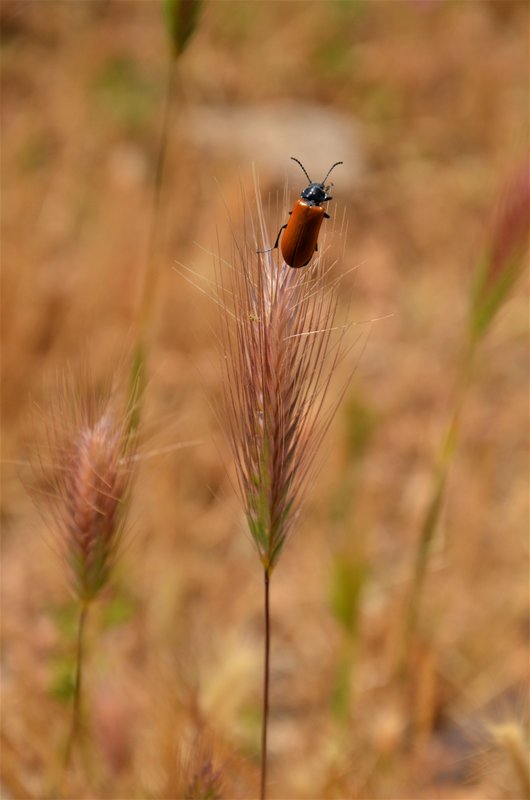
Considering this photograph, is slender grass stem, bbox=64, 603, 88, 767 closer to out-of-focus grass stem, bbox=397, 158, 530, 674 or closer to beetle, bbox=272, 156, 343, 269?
beetle, bbox=272, 156, 343, 269

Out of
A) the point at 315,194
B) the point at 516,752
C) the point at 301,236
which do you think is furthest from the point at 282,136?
the point at 516,752

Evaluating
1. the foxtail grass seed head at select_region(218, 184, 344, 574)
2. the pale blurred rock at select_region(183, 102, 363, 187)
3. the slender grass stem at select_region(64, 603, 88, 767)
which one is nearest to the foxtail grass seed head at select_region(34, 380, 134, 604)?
the slender grass stem at select_region(64, 603, 88, 767)

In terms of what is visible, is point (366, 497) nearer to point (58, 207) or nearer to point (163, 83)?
point (58, 207)

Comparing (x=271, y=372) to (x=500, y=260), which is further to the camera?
(x=500, y=260)

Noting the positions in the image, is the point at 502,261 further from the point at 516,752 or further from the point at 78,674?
the point at 78,674

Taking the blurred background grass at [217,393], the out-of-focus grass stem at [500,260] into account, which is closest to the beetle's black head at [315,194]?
the blurred background grass at [217,393]

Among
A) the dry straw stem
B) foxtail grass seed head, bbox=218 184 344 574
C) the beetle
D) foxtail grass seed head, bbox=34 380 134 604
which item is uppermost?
the beetle
